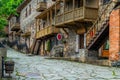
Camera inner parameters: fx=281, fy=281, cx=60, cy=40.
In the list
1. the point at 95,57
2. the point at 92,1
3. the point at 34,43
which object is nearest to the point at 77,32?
the point at 92,1

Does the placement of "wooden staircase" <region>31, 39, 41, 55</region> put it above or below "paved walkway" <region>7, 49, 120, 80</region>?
above

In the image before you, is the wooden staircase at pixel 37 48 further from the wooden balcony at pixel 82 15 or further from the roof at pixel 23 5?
the wooden balcony at pixel 82 15

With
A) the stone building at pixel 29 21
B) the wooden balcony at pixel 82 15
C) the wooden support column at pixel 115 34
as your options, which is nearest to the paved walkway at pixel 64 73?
the wooden support column at pixel 115 34

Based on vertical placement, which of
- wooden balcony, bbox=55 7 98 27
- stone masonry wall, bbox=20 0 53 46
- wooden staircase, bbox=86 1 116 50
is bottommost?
wooden staircase, bbox=86 1 116 50

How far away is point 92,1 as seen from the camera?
2323 centimetres

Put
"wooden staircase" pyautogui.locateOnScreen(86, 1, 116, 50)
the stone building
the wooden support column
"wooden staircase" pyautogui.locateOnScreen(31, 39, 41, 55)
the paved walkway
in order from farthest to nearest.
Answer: the stone building → "wooden staircase" pyautogui.locateOnScreen(31, 39, 41, 55) → "wooden staircase" pyautogui.locateOnScreen(86, 1, 116, 50) → the wooden support column → the paved walkway

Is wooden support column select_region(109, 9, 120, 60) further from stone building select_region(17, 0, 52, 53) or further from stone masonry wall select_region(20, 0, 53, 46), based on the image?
stone masonry wall select_region(20, 0, 53, 46)

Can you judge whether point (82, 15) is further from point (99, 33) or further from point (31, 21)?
point (31, 21)

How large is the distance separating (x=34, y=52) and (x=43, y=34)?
265 inches

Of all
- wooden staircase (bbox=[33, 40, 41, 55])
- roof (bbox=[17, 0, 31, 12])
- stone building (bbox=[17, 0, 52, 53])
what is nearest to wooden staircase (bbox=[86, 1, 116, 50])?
wooden staircase (bbox=[33, 40, 41, 55])

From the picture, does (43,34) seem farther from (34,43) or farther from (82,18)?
(82,18)

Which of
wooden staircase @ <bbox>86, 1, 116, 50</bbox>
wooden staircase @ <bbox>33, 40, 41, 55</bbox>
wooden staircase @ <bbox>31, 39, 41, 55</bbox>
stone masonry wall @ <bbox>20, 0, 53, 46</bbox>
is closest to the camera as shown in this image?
wooden staircase @ <bbox>86, 1, 116, 50</bbox>

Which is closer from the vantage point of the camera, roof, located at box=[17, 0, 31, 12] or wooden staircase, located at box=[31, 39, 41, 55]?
wooden staircase, located at box=[31, 39, 41, 55]

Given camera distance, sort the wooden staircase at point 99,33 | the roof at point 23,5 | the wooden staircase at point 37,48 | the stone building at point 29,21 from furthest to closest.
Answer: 1. the roof at point 23,5
2. the stone building at point 29,21
3. the wooden staircase at point 37,48
4. the wooden staircase at point 99,33
